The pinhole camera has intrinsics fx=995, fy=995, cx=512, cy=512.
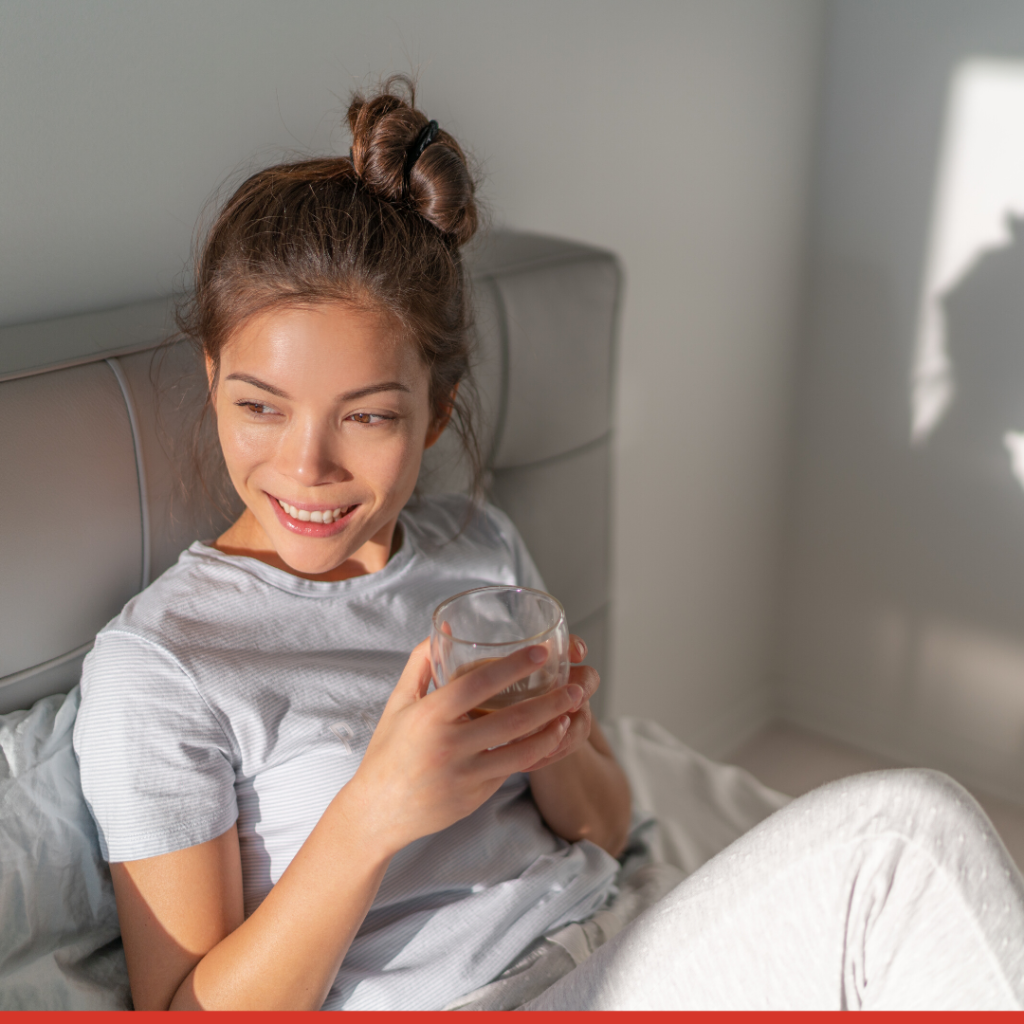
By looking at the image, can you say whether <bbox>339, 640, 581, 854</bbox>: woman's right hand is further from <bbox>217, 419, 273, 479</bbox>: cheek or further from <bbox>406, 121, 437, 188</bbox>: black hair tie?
<bbox>406, 121, 437, 188</bbox>: black hair tie

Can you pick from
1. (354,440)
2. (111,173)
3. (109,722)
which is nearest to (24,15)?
(111,173)

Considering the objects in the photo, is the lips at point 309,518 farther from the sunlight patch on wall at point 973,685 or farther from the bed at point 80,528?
the sunlight patch on wall at point 973,685

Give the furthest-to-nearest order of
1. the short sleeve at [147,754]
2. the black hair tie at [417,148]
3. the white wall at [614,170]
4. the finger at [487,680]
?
1. the white wall at [614,170]
2. the black hair tie at [417,148]
3. the short sleeve at [147,754]
4. the finger at [487,680]

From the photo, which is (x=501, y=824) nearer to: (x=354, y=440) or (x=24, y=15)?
(x=354, y=440)

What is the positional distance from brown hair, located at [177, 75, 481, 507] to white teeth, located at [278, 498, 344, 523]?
15cm

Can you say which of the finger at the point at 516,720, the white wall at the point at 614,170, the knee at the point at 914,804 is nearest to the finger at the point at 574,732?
the finger at the point at 516,720

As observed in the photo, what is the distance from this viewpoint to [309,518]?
89 centimetres

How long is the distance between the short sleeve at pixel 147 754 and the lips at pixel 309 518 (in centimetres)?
15

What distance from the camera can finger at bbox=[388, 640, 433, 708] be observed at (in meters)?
0.76

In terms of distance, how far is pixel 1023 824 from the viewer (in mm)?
2059

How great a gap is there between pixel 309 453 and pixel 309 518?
77 millimetres

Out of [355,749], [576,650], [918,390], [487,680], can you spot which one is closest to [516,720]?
[487,680]

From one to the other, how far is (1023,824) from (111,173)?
6.74ft

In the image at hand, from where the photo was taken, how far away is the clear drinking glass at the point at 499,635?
2.32 feet
